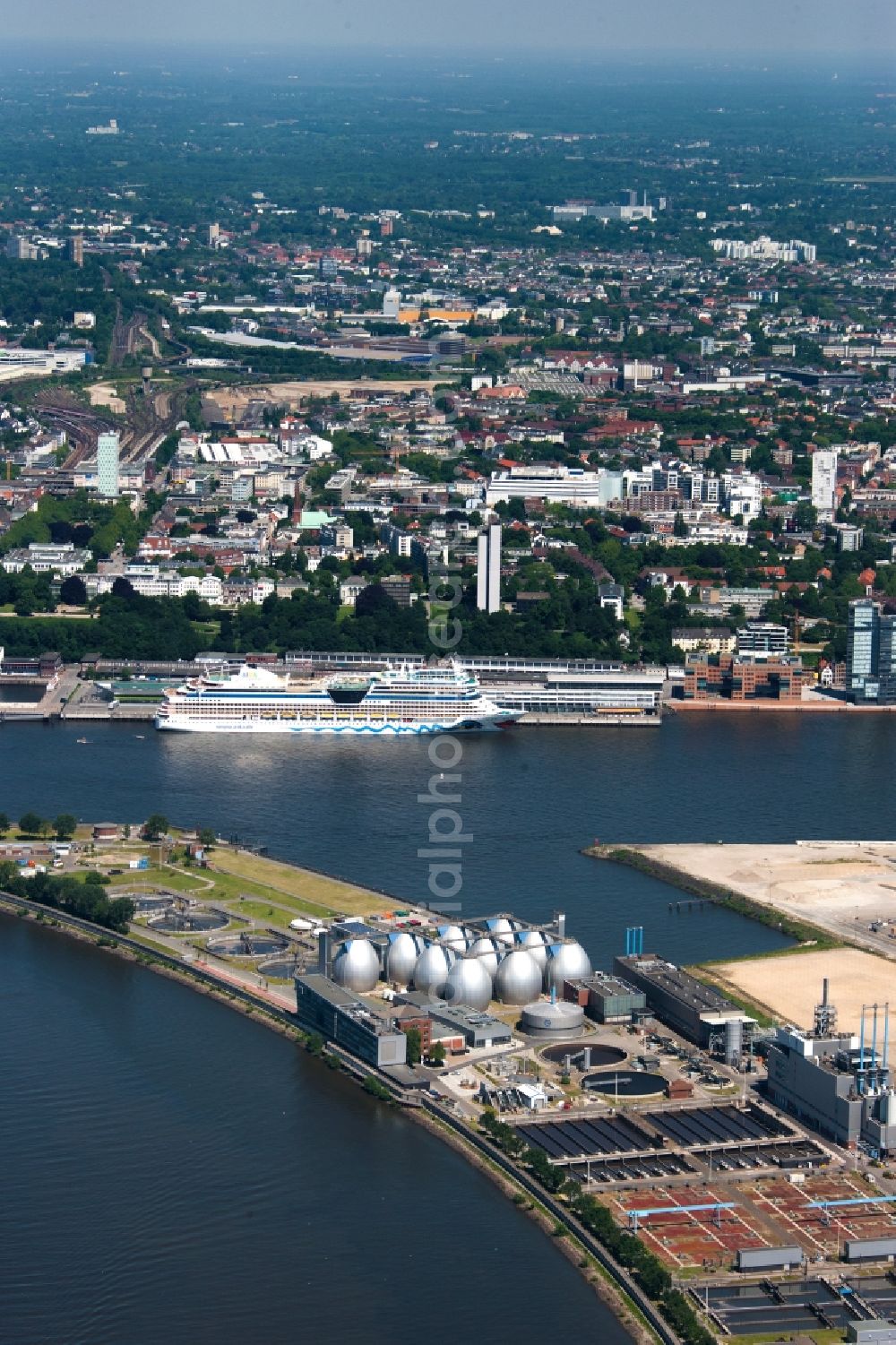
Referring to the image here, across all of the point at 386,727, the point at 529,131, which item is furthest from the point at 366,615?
the point at 529,131

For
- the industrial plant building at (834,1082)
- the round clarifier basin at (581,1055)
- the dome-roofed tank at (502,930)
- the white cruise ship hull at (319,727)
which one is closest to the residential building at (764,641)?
the white cruise ship hull at (319,727)

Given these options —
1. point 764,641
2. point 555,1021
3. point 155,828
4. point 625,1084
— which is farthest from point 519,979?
point 764,641

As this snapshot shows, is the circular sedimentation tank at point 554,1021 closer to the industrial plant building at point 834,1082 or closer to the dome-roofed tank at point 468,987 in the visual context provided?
the dome-roofed tank at point 468,987

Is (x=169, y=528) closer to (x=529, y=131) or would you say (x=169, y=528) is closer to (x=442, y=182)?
(x=442, y=182)

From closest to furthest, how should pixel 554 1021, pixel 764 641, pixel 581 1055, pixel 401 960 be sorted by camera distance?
1. pixel 581 1055
2. pixel 554 1021
3. pixel 401 960
4. pixel 764 641

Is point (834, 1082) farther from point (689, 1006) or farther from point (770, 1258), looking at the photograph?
point (770, 1258)

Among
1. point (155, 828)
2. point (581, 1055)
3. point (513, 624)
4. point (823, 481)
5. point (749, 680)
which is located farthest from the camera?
point (823, 481)
